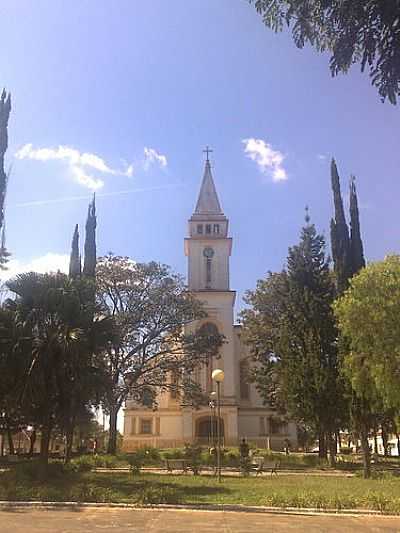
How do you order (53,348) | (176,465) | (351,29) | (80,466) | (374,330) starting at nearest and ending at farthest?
(351,29)
(53,348)
(374,330)
(80,466)
(176,465)

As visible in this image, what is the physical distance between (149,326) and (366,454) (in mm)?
17575

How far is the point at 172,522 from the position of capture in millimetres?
10219

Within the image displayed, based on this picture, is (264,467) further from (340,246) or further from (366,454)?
(340,246)

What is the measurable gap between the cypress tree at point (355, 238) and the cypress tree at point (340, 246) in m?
0.36

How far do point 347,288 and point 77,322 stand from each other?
12399 mm

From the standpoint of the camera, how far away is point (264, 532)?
943 cm

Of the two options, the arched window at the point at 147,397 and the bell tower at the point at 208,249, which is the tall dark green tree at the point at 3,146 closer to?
the arched window at the point at 147,397

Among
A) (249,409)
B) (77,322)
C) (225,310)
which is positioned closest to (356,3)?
(77,322)

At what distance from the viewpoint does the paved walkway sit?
9562 millimetres

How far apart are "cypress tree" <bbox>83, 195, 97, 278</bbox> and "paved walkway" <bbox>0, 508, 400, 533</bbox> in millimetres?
22592

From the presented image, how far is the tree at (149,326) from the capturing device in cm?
3475

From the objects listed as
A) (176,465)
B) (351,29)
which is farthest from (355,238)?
(351,29)

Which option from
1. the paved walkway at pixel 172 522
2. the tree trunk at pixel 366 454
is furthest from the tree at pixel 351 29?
the tree trunk at pixel 366 454

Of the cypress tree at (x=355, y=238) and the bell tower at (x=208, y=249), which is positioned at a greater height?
the bell tower at (x=208, y=249)
